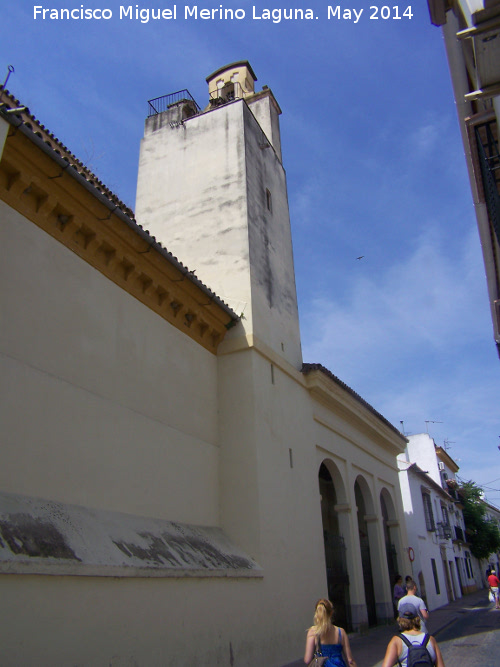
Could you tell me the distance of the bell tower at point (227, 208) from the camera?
11.0 meters

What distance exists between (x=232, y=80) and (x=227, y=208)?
20.2 ft

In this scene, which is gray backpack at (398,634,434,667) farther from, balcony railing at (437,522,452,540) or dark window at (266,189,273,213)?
balcony railing at (437,522,452,540)

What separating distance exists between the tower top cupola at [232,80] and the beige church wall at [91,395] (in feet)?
30.3

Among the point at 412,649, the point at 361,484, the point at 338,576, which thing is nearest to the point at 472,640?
the point at 338,576

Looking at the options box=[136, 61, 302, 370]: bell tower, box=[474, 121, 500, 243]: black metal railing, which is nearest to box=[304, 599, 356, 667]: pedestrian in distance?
box=[474, 121, 500, 243]: black metal railing

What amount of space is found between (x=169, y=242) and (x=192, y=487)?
5.62 metres

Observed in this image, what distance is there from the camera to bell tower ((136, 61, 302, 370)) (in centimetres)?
1102

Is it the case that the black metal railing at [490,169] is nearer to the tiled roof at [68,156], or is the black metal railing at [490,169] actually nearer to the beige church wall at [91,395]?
the tiled roof at [68,156]

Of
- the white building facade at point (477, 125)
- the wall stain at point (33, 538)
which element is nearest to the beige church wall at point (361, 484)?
the white building facade at point (477, 125)

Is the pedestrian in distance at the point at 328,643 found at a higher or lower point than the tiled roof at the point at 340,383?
lower

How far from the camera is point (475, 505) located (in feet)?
127

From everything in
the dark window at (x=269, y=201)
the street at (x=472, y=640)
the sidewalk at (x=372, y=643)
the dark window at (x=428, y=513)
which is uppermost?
the dark window at (x=269, y=201)

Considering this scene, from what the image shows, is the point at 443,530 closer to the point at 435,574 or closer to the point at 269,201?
the point at 435,574

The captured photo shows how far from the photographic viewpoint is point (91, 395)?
6871 mm
